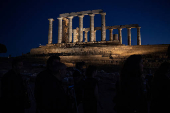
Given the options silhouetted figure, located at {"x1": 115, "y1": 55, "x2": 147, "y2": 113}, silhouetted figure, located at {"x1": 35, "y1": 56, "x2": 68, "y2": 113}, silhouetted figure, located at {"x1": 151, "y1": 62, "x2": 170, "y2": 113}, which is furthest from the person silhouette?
silhouetted figure, located at {"x1": 151, "y1": 62, "x2": 170, "y2": 113}

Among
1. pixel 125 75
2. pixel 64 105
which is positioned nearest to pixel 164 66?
pixel 125 75

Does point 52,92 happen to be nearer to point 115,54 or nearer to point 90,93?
point 90,93

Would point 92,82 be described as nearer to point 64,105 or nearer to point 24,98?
point 64,105

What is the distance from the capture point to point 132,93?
262cm

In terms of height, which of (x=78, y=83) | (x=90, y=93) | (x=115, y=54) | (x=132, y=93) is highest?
(x=115, y=54)

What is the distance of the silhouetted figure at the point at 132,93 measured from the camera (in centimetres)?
262

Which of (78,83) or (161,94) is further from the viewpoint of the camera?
(78,83)

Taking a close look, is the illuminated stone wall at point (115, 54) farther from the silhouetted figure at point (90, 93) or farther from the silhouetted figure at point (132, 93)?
the silhouetted figure at point (132, 93)

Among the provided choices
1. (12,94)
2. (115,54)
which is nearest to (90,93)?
(12,94)

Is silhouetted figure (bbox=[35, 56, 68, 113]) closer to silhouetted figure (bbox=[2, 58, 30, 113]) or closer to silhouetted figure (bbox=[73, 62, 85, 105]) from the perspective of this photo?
silhouetted figure (bbox=[2, 58, 30, 113])

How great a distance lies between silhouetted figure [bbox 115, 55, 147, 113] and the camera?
2625 millimetres

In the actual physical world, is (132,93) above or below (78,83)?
above

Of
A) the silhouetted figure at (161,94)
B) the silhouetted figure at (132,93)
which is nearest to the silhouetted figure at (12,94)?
the silhouetted figure at (132,93)

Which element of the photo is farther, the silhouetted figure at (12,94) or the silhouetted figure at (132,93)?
the silhouetted figure at (12,94)
